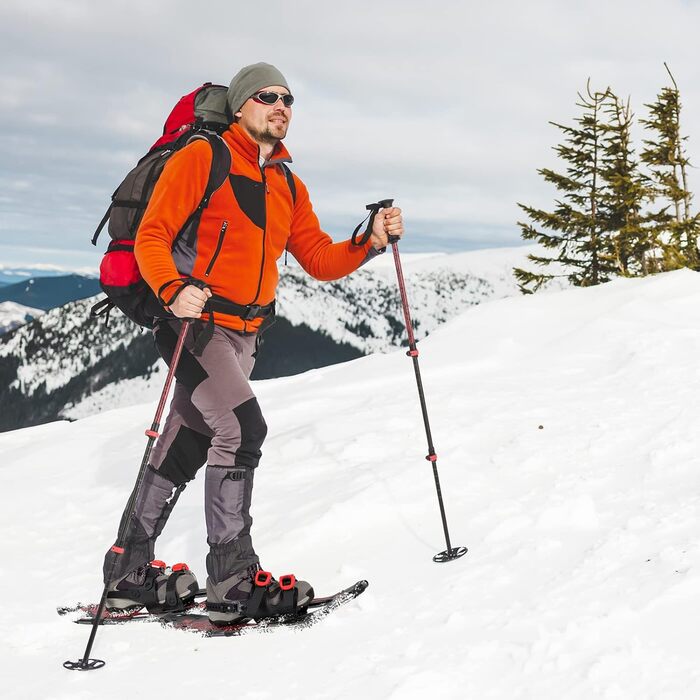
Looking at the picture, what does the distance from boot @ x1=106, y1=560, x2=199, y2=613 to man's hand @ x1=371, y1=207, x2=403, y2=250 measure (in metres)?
2.57

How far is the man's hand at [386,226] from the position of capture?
4465 millimetres

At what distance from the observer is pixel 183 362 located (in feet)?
13.3

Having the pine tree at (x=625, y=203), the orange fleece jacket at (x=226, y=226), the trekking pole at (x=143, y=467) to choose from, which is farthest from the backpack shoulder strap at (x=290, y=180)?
the pine tree at (x=625, y=203)

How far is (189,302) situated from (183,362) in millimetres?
583

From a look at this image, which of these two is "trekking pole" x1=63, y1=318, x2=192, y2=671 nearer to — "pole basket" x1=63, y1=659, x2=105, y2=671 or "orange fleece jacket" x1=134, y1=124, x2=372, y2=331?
"pole basket" x1=63, y1=659, x2=105, y2=671

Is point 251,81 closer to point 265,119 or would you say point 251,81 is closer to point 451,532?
point 265,119

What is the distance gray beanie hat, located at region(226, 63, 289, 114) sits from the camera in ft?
13.3

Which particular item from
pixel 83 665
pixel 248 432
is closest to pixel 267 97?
pixel 248 432

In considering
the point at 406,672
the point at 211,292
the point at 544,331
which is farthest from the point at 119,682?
the point at 544,331

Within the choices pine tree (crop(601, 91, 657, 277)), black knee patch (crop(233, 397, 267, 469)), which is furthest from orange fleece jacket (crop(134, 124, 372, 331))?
Result: pine tree (crop(601, 91, 657, 277))

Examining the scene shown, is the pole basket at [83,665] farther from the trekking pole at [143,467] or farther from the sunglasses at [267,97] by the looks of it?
the sunglasses at [267,97]

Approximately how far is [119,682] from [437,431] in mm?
3809

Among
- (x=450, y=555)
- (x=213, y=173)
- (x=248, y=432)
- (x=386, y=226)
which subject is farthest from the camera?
(x=386, y=226)

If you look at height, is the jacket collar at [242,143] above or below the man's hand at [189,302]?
above
